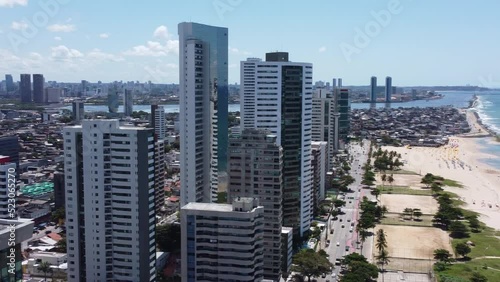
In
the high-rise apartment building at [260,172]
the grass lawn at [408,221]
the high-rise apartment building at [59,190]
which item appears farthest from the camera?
the grass lawn at [408,221]

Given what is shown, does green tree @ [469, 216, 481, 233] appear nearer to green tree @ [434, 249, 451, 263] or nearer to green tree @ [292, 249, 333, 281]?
green tree @ [434, 249, 451, 263]

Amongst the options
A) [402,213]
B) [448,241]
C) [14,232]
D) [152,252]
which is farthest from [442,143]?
[14,232]

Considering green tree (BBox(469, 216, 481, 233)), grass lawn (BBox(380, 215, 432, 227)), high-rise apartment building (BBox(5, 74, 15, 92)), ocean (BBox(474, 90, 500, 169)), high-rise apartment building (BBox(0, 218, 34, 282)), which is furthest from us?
high-rise apartment building (BBox(5, 74, 15, 92))

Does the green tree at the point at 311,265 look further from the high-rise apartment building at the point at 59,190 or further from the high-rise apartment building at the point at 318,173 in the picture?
the high-rise apartment building at the point at 59,190

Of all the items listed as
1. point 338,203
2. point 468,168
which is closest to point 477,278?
point 338,203

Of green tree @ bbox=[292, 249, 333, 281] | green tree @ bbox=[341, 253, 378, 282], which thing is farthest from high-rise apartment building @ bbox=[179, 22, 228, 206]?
green tree @ bbox=[341, 253, 378, 282]

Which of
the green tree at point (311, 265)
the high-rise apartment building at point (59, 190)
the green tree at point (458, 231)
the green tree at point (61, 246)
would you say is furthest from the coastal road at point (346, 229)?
the high-rise apartment building at point (59, 190)
